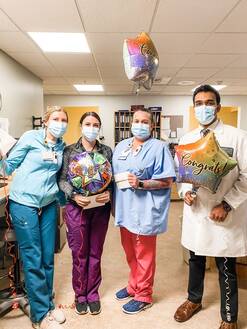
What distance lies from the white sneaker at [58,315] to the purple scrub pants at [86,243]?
0.46ft

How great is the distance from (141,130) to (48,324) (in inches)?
53.3

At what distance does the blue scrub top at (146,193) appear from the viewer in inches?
75.5

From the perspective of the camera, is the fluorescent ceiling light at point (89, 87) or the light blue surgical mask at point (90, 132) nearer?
the light blue surgical mask at point (90, 132)

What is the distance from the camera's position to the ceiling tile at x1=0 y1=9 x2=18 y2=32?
2.44 m

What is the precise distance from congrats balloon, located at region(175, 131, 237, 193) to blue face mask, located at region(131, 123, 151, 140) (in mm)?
395

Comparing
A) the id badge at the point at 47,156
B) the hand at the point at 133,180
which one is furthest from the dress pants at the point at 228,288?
the id badge at the point at 47,156

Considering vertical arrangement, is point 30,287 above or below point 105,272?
above

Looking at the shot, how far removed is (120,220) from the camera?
6.60ft

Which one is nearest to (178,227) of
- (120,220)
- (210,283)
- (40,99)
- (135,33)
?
(210,283)

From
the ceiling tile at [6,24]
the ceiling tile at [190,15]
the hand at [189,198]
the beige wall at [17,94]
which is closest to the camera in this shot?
the hand at [189,198]

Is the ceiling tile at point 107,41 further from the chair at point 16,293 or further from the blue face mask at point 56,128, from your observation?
the chair at point 16,293

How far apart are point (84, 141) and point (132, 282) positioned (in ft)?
3.64

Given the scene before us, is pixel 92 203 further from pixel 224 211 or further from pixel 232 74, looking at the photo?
pixel 232 74

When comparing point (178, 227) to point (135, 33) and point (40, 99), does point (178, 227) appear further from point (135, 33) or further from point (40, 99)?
point (40, 99)
